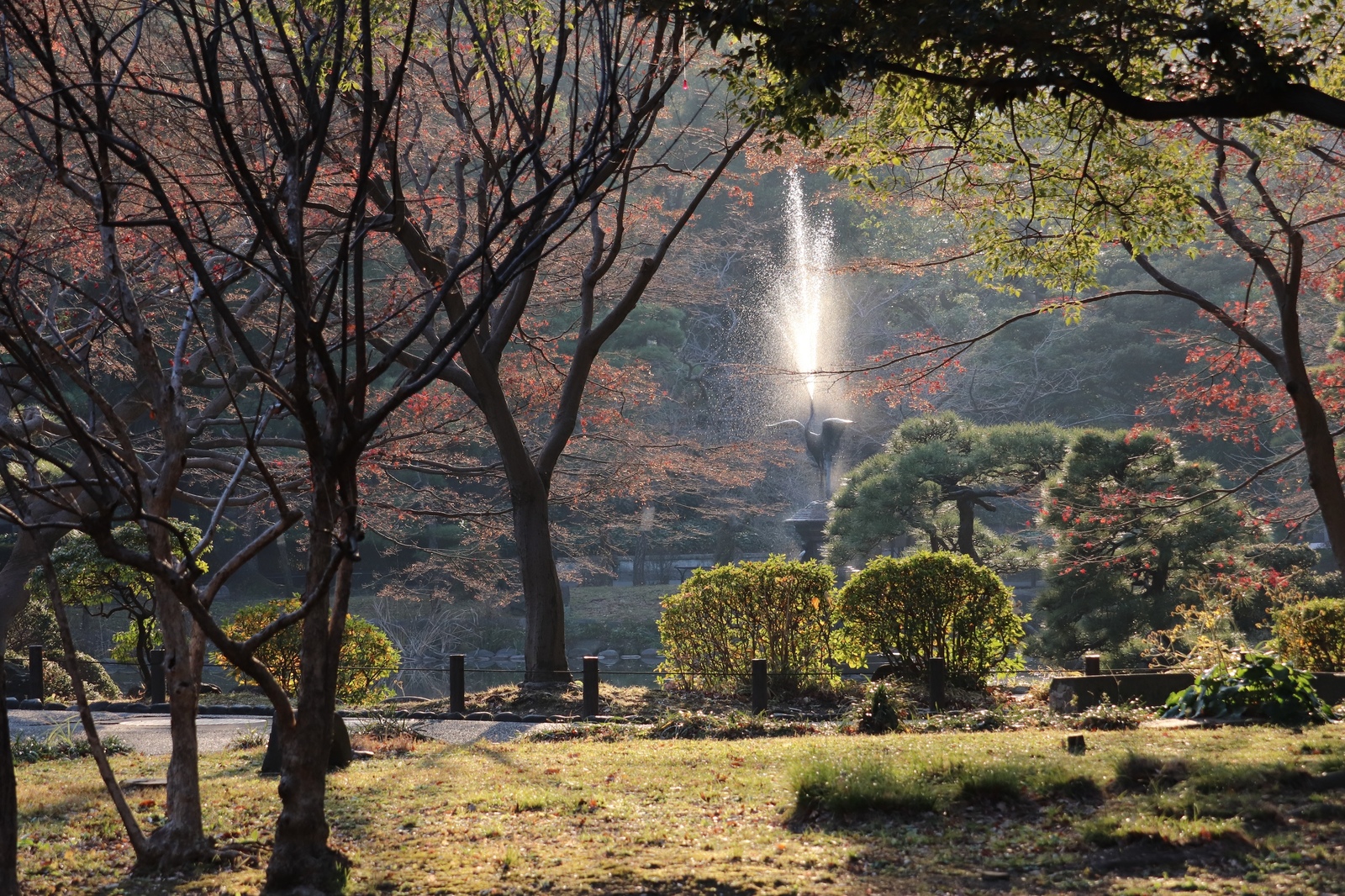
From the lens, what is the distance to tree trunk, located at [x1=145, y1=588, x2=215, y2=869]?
503 centimetres

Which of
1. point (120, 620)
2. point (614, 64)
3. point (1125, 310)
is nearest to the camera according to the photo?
point (614, 64)

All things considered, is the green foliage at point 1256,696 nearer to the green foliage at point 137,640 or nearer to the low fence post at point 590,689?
the low fence post at point 590,689

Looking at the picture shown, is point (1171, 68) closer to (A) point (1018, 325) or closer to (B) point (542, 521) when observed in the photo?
(B) point (542, 521)

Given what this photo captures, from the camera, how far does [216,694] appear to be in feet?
49.8

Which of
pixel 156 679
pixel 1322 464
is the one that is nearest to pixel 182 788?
pixel 1322 464

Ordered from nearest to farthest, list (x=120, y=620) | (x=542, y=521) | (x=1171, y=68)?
(x=1171, y=68)
(x=542, y=521)
(x=120, y=620)

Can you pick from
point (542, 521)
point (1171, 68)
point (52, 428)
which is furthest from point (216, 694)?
point (1171, 68)

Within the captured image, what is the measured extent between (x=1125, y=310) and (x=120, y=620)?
29.0 m

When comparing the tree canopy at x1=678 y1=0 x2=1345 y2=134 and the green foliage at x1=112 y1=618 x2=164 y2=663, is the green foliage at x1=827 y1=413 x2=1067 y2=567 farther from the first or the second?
the tree canopy at x1=678 y1=0 x2=1345 y2=134

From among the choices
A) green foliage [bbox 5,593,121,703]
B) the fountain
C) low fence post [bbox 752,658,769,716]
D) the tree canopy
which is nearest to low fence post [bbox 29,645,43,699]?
green foliage [bbox 5,593,121,703]

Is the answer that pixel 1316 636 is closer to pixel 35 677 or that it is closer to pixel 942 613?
pixel 942 613

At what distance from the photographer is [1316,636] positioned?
11.6 m

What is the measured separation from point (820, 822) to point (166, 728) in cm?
874

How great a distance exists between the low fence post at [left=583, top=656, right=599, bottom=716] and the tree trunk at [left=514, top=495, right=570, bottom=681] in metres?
1.93
